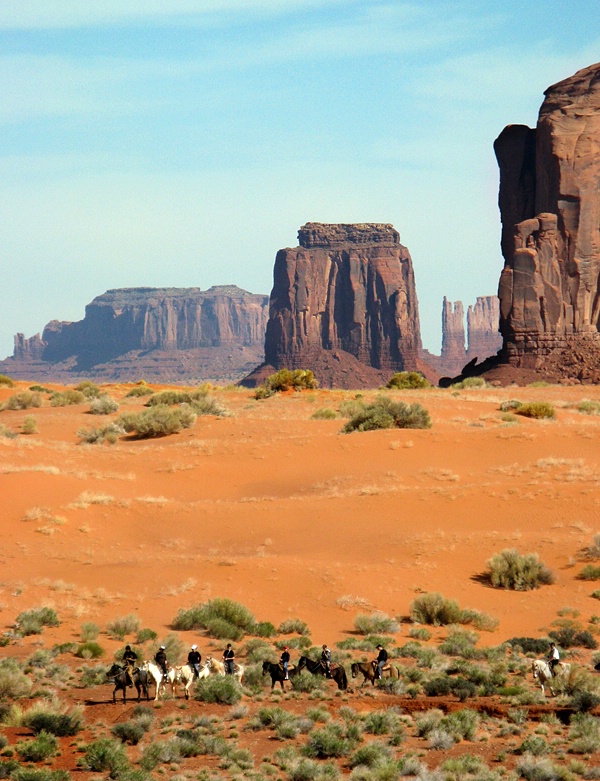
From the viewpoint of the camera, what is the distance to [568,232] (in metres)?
64.8

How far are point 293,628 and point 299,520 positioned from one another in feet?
22.6

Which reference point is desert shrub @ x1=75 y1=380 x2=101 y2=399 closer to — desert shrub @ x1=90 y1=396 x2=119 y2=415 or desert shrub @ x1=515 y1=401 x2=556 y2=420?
desert shrub @ x1=90 y1=396 x2=119 y2=415

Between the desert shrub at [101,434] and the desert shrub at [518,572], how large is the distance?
1773 centimetres

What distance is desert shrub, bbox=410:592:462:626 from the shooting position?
18.0m

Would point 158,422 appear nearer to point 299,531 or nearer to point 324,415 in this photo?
point 324,415

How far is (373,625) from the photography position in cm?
1750

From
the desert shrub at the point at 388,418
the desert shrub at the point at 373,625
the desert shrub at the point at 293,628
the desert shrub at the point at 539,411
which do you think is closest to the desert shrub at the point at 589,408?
the desert shrub at the point at 539,411

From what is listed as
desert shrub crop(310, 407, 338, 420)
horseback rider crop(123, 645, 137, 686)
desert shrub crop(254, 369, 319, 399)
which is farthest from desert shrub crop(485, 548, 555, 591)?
desert shrub crop(254, 369, 319, 399)

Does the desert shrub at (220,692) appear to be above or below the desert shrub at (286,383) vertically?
below

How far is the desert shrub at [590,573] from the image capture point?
65.3ft

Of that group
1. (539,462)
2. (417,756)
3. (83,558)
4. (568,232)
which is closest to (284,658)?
(417,756)

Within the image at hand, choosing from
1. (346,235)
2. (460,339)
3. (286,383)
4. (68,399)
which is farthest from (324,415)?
(460,339)

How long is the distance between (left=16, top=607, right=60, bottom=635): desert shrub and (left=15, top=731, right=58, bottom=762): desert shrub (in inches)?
199

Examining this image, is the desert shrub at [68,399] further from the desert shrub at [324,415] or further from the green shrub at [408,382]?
the green shrub at [408,382]
